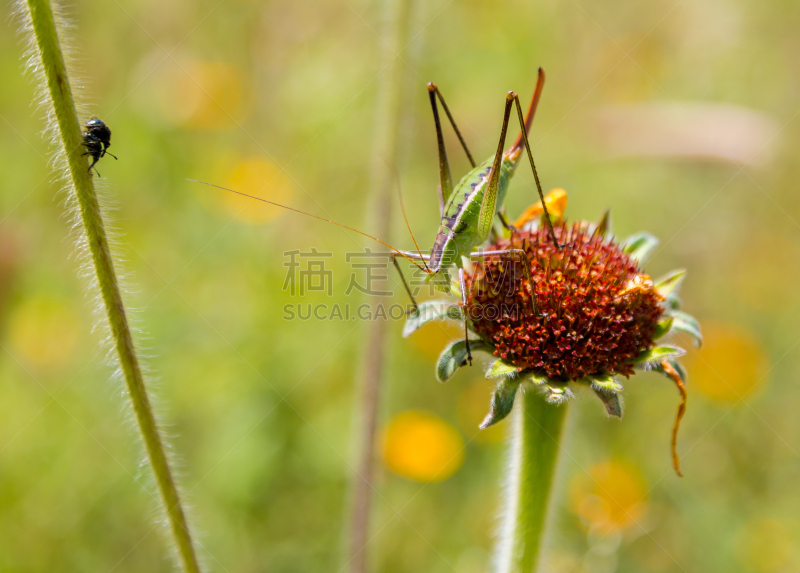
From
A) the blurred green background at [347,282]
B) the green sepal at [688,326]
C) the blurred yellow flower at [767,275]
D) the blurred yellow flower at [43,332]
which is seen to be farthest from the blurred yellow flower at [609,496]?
the blurred yellow flower at [43,332]

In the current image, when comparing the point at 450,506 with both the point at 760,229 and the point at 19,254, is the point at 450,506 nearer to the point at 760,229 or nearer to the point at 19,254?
the point at 19,254

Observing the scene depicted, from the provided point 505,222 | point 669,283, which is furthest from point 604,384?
point 505,222

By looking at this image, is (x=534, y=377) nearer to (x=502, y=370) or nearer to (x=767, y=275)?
(x=502, y=370)

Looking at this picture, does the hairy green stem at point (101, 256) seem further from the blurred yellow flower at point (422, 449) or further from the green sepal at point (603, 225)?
the blurred yellow flower at point (422, 449)

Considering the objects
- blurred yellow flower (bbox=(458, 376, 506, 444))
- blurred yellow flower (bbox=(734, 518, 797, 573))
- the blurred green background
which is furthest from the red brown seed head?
blurred yellow flower (bbox=(734, 518, 797, 573))

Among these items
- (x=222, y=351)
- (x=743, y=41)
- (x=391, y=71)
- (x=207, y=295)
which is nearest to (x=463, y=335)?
(x=391, y=71)

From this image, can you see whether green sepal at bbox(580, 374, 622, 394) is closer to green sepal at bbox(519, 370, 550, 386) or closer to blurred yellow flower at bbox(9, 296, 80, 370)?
green sepal at bbox(519, 370, 550, 386)

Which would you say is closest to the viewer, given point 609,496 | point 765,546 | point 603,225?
point 603,225
